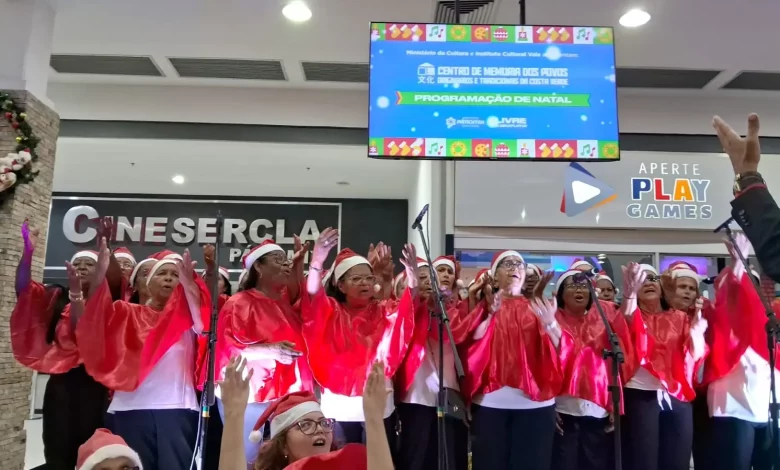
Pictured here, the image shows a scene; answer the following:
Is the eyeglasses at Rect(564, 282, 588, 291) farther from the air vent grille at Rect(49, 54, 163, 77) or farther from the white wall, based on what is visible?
the air vent grille at Rect(49, 54, 163, 77)

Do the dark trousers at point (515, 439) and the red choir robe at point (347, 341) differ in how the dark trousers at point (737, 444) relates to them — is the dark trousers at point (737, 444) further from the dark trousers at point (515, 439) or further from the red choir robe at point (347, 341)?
the red choir robe at point (347, 341)

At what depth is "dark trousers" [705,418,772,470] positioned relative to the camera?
10.7ft

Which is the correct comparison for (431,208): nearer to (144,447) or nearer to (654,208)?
(654,208)

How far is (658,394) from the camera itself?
3342mm

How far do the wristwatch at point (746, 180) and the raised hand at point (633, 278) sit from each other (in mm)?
2183

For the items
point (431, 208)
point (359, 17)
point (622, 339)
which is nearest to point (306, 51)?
point (359, 17)

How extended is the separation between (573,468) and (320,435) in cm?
212

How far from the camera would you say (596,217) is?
17.6ft

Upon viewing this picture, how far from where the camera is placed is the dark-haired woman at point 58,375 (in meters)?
2.97

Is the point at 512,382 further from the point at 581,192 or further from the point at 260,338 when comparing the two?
the point at 581,192

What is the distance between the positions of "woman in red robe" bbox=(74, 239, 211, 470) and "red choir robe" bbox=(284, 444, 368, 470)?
144cm

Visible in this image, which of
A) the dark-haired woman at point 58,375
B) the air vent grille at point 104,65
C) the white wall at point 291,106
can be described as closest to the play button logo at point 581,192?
the white wall at point 291,106

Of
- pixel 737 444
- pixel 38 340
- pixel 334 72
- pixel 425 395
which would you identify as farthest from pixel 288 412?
pixel 334 72

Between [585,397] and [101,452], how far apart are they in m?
2.46
